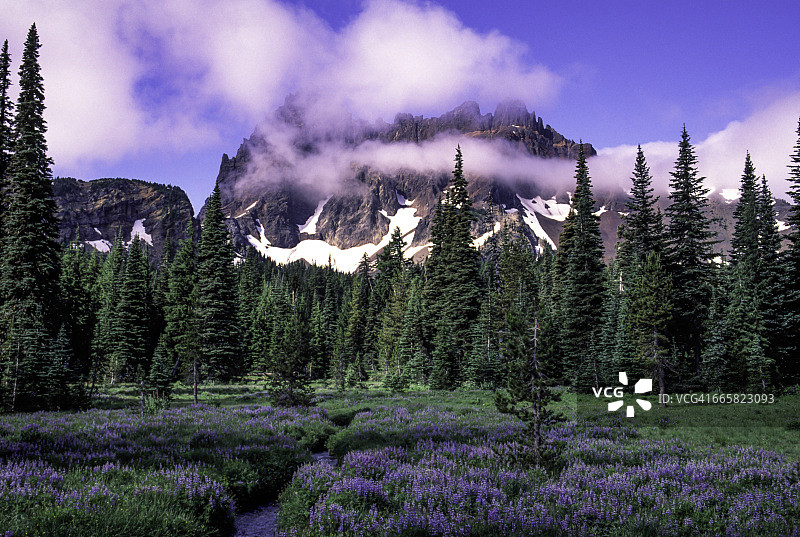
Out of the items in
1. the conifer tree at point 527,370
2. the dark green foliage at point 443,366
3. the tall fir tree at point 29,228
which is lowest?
the dark green foliage at point 443,366

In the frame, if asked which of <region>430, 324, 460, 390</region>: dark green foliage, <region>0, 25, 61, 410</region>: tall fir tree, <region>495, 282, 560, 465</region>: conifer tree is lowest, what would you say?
<region>430, 324, 460, 390</region>: dark green foliage

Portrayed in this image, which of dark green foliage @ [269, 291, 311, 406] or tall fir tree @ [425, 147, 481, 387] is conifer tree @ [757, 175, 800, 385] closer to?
tall fir tree @ [425, 147, 481, 387]

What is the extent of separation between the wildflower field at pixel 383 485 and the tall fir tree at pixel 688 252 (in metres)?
27.2

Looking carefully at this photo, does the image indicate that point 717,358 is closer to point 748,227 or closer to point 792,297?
point 792,297

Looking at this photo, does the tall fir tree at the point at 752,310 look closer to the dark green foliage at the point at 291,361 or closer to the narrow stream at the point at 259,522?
the dark green foliage at the point at 291,361

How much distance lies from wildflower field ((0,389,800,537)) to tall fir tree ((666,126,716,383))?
27.2m

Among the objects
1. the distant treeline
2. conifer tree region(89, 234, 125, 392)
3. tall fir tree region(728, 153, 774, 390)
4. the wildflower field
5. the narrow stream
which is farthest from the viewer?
conifer tree region(89, 234, 125, 392)

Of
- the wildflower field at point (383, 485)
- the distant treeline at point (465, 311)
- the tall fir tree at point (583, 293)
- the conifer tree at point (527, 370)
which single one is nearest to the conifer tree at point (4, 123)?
the distant treeline at point (465, 311)

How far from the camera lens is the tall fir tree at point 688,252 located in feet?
120

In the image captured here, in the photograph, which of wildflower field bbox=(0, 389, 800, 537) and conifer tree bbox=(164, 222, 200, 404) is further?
conifer tree bbox=(164, 222, 200, 404)

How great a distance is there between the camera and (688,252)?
1454 inches

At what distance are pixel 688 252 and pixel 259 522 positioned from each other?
138 ft

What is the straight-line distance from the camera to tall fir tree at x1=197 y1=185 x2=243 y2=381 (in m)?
46.0

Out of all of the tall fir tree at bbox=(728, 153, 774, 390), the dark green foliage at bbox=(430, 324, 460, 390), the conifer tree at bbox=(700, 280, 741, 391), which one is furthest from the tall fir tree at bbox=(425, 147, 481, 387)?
the tall fir tree at bbox=(728, 153, 774, 390)
